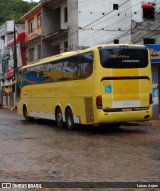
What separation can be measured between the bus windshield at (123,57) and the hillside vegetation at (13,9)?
51.7m

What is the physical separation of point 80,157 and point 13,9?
62557mm

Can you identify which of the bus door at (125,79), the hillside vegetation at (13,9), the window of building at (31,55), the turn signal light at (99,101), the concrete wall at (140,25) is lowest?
the turn signal light at (99,101)

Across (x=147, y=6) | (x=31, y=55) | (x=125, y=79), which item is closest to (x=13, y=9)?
(x=31, y=55)

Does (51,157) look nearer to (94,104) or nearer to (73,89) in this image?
(94,104)

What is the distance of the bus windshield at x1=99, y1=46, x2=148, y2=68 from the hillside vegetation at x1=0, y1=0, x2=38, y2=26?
5173cm

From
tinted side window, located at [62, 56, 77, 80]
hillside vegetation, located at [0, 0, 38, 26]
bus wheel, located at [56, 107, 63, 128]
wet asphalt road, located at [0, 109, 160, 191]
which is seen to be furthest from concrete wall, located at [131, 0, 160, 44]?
hillside vegetation, located at [0, 0, 38, 26]

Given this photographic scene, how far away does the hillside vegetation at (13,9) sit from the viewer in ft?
224

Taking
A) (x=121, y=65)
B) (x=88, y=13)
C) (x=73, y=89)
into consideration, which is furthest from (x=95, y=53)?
(x=88, y=13)

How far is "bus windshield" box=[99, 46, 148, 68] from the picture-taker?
17.7 m

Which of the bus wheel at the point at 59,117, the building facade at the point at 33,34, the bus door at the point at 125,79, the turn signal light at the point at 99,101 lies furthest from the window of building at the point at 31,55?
the turn signal light at the point at 99,101

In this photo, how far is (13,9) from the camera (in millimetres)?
71625

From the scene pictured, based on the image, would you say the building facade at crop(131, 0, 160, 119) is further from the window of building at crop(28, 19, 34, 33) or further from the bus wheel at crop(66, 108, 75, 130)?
Result: the bus wheel at crop(66, 108, 75, 130)

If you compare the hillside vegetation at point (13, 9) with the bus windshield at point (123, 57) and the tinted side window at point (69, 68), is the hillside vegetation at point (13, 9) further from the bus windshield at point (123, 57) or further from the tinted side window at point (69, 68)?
the bus windshield at point (123, 57)

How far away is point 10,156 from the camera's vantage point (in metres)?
12.3
